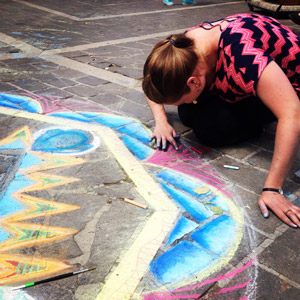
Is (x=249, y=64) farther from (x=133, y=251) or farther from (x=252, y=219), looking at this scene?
(x=133, y=251)

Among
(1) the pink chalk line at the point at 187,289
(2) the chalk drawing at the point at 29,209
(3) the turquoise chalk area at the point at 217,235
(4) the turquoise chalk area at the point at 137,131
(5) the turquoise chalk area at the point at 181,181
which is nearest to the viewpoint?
(1) the pink chalk line at the point at 187,289

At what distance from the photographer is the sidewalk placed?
1.45 meters

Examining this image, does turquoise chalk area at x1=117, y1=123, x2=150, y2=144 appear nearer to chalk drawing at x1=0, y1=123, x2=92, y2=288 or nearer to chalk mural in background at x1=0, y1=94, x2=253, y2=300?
chalk mural in background at x1=0, y1=94, x2=253, y2=300

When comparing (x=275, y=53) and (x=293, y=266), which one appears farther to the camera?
(x=275, y=53)

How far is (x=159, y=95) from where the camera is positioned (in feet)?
6.44

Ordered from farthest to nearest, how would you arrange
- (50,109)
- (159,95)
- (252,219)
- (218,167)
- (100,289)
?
(50,109)
(218,167)
(159,95)
(252,219)
(100,289)

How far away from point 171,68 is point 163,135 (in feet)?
2.47

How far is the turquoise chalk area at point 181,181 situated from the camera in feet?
6.69

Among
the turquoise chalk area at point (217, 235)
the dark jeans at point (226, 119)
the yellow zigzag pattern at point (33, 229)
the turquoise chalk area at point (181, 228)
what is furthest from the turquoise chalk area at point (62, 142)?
the turquoise chalk area at point (217, 235)

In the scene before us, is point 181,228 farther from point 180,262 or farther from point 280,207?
point 280,207

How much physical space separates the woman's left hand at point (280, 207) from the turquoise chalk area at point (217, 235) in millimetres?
208

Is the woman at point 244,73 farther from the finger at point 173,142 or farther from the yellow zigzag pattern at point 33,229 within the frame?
the yellow zigzag pattern at point 33,229

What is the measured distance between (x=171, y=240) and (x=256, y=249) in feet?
1.31

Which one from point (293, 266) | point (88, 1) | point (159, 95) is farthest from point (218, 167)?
point (88, 1)
